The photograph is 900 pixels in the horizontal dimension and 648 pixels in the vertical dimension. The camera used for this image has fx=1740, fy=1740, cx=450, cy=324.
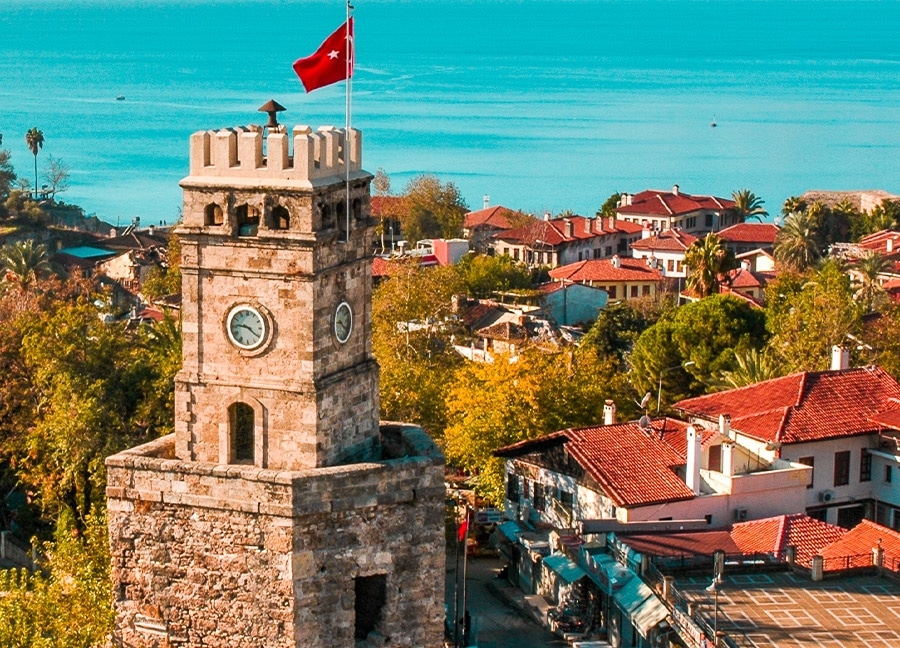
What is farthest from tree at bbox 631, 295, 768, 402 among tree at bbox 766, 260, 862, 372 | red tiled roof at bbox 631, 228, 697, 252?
red tiled roof at bbox 631, 228, 697, 252

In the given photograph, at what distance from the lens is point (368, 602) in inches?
826

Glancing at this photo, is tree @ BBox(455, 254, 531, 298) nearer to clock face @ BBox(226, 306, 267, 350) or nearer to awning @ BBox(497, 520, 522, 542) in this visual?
awning @ BBox(497, 520, 522, 542)

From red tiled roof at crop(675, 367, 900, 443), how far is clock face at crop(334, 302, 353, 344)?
2184cm

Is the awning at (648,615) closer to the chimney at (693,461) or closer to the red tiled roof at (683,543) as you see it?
the red tiled roof at (683,543)

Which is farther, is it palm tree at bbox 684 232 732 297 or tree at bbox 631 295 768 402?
palm tree at bbox 684 232 732 297

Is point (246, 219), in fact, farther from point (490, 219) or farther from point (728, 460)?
point (490, 219)

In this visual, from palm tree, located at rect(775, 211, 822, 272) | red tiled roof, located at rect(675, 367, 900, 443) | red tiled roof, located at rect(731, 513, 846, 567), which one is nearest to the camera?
red tiled roof, located at rect(731, 513, 846, 567)

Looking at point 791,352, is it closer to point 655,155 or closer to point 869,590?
point 869,590

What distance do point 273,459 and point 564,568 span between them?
16.7m

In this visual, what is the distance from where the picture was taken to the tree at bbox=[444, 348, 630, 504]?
143 feet

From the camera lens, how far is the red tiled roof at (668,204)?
102500mm

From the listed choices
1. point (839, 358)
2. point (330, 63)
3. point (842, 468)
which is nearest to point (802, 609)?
point (842, 468)

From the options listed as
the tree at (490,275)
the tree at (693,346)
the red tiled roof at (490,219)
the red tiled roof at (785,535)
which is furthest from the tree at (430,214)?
the red tiled roof at (785,535)

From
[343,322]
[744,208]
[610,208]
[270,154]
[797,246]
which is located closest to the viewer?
[270,154]
